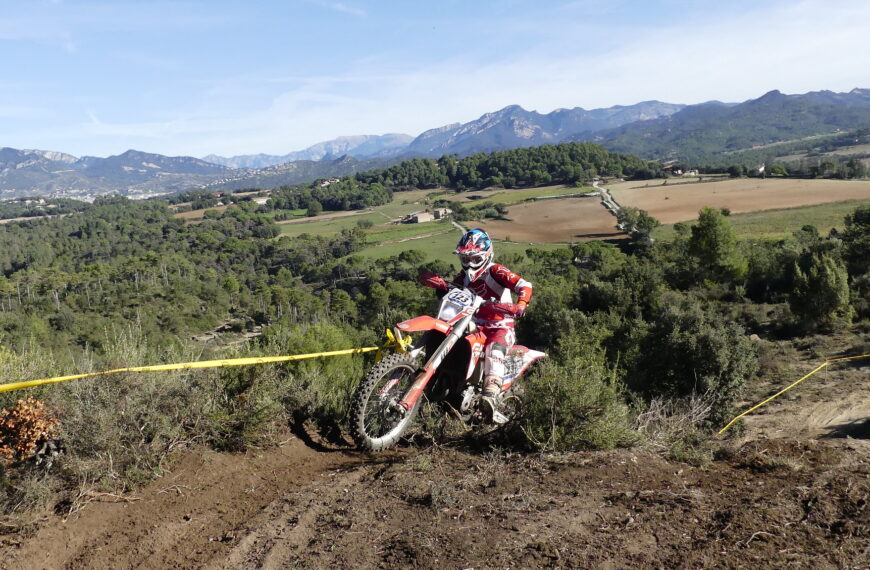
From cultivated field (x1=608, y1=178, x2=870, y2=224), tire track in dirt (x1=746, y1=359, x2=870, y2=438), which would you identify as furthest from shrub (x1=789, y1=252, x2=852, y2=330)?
cultivated field (x1=608, y1=178, x2=870, y2=224)

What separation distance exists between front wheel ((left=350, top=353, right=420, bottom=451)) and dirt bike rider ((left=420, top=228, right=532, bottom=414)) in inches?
42.8

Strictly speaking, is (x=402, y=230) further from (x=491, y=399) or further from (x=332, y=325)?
(x=491, y=399)

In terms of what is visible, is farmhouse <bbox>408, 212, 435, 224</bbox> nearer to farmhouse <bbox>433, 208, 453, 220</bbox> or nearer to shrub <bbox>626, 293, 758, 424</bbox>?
farmhouse <bbox>433, 208, 453, 220</bbox>

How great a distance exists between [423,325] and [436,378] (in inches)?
51.9

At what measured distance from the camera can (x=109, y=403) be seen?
4.89 m

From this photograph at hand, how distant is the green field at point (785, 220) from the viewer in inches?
2414

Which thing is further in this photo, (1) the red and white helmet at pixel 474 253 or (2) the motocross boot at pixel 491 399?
(1) the red and white helmet at pixel 474 253

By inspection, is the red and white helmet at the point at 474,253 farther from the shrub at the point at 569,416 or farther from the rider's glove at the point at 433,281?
the shrub at the point at 569,416

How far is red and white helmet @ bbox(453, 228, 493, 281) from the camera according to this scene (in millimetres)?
6699

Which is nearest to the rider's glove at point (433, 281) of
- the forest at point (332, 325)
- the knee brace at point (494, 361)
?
the knee brace at point (494, 361)

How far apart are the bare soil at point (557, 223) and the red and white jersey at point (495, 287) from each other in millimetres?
70670

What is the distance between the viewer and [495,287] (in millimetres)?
6793

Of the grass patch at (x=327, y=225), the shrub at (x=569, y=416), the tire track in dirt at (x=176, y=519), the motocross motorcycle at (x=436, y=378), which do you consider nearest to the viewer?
the tire track in dirt at (x=176, y=519)

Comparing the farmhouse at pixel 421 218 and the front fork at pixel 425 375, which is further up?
the farmhouse at pixel 421 218
